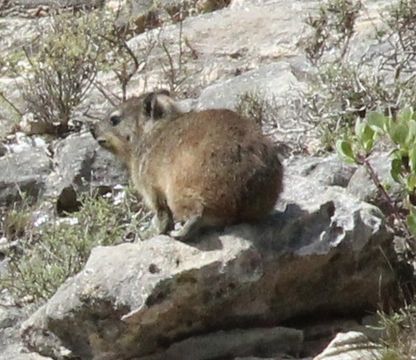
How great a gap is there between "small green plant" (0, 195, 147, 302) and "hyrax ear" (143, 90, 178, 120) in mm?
970

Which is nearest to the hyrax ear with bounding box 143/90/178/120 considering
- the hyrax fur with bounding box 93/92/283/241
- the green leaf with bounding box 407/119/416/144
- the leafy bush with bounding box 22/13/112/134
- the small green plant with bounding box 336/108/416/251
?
the hyrax fur with bounding box 93/92/283/241

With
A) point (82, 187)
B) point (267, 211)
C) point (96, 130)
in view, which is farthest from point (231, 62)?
point (267, 211)

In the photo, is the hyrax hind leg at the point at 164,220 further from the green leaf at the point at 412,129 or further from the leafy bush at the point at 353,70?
the leafy bush at the point at 353,70

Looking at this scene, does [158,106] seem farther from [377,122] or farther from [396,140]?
[396,140]

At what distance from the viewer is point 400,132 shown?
618 cm

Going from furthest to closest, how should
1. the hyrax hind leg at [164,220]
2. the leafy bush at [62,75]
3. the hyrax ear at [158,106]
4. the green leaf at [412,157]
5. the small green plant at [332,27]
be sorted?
the small green plant at [332,27], the leafy bush at [62,75], the hyrax ear at [158,106], the hyrax hind leg at [164,220], the green leaf at [412,157]

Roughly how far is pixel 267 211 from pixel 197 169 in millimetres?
442

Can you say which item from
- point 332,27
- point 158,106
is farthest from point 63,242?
point 332,27

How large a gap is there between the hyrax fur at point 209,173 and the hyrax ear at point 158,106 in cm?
18

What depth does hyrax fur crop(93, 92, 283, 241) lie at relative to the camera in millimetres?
6855

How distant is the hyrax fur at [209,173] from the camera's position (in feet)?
22.5

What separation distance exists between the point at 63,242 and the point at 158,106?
3.77 ft

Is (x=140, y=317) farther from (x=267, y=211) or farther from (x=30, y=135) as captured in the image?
(x=30, y=135)

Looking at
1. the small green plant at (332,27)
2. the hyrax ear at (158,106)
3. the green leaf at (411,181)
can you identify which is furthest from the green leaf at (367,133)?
the small green plant at (332,27)
